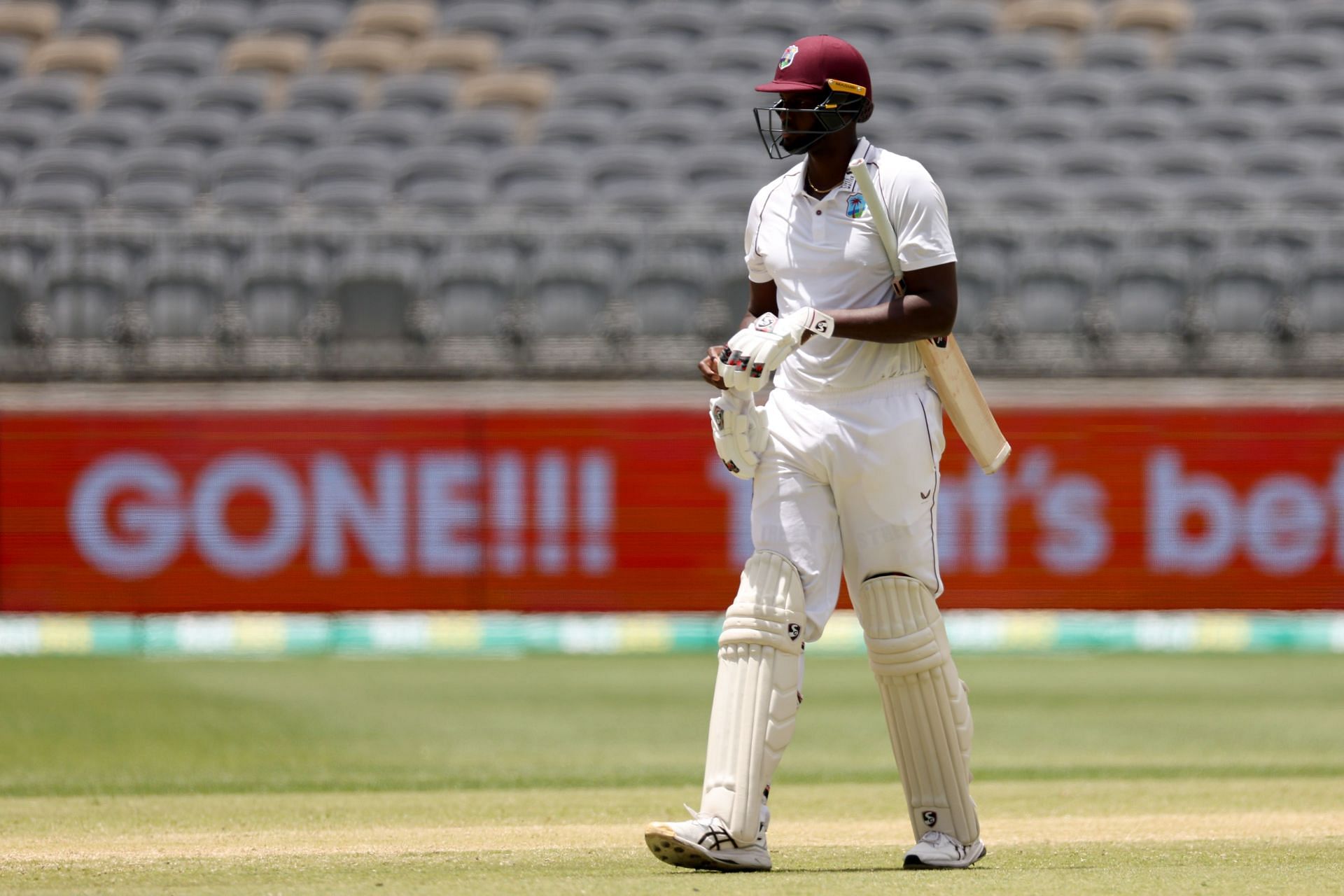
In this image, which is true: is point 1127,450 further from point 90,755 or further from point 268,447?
point 90,755

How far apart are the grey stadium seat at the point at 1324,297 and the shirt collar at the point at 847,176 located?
455 inches

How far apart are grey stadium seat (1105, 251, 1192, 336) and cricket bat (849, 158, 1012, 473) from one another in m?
10.8

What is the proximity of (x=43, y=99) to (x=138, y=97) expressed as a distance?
Answer: 1022 mm

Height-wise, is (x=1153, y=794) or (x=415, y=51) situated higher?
(x=415, y=51)

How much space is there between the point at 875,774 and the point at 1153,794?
1372 millimetres

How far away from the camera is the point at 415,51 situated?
2102 centimetres

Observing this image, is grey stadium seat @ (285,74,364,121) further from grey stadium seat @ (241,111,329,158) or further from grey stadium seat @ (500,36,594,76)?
grey stadium seat @ (500,36,594,76)

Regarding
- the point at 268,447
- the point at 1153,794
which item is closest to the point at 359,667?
the point at 268,447

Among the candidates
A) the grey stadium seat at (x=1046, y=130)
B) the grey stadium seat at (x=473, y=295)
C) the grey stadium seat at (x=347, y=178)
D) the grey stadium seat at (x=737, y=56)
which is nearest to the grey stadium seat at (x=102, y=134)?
the grey stadium seat at (x=347, y=178)

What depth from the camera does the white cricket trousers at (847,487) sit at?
5.01 metres

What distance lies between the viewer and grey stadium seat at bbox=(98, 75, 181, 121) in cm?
1970

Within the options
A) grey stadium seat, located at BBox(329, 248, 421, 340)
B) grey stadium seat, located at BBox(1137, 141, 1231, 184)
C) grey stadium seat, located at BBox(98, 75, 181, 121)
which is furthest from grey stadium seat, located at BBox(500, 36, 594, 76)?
grey stadium seat, located at BBox(1137, 141, 1231, 184)

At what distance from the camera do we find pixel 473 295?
15820mm

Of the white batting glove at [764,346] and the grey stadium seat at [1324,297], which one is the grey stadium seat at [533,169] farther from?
the white batting glove at [764,346]
